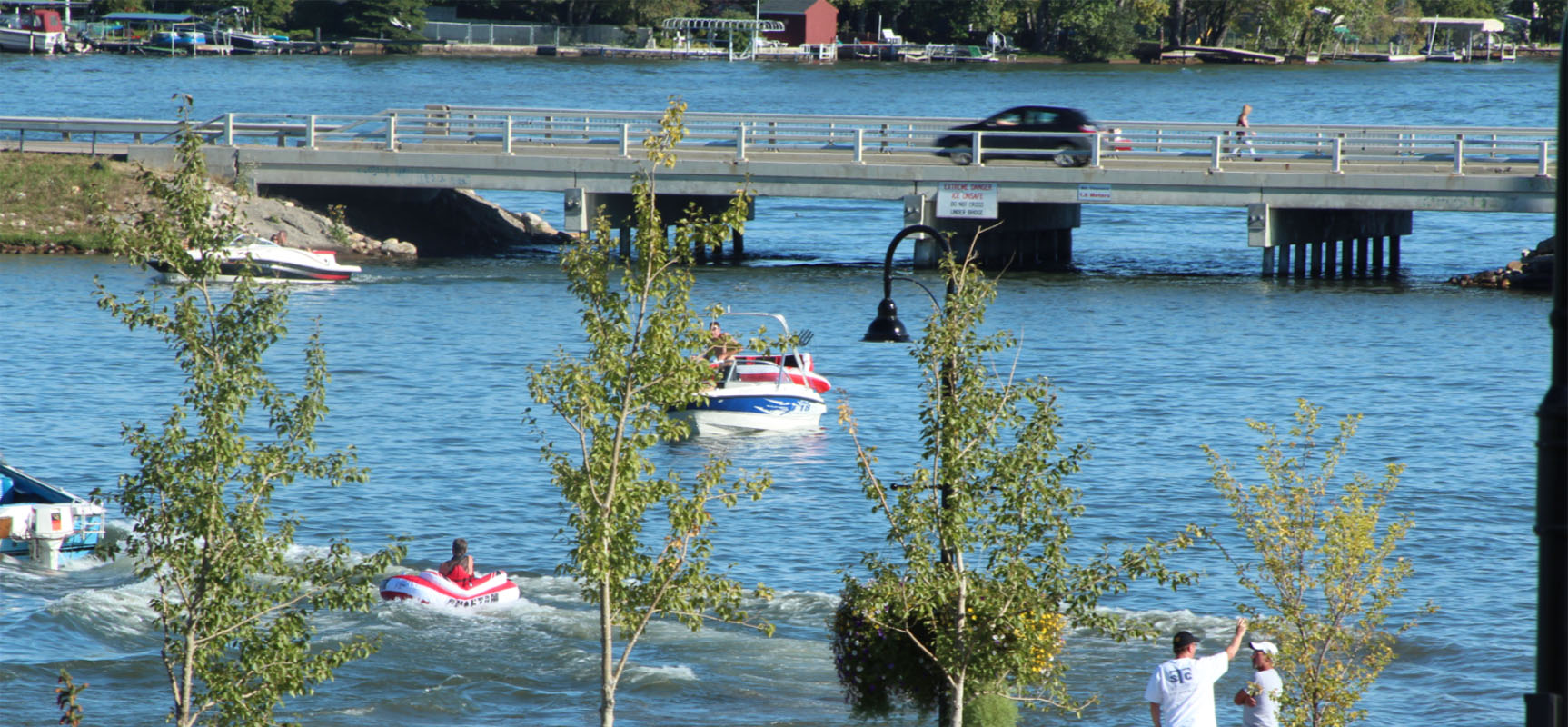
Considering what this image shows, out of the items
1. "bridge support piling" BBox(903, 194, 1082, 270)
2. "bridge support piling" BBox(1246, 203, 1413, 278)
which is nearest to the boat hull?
"bridge support piling" BBox(903, 194, 1082, 270)

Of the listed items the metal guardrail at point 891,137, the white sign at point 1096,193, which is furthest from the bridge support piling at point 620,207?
the white sign at point 1096,193

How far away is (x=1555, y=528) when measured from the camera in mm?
6289

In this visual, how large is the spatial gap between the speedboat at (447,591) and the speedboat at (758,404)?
→ 9.05 metres

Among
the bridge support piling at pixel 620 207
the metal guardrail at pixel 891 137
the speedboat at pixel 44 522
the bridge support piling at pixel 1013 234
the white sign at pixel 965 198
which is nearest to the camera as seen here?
the speedboat at pixel 44 522

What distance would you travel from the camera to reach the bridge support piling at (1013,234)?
137 feet

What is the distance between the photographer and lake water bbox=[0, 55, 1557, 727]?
17312 millimetres

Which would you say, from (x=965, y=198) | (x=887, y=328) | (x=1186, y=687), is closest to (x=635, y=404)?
(x=887, y=328)

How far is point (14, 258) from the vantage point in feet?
147

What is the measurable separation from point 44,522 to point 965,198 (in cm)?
2499

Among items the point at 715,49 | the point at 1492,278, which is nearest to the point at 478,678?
the point at 1492,278

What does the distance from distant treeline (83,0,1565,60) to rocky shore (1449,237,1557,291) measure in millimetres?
90882

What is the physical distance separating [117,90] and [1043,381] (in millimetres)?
100215

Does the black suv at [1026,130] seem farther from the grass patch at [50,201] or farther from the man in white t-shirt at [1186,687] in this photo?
the man in white t-shirt at [1186,687]

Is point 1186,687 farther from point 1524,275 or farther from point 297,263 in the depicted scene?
point 1524,275
